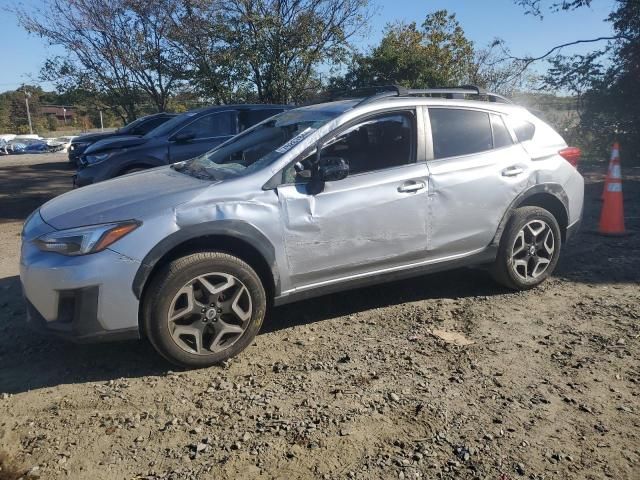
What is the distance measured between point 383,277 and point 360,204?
0.62 m

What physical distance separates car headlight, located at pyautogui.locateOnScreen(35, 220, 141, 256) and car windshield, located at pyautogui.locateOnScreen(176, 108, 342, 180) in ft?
2.66

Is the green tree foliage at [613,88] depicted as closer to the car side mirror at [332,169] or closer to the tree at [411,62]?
the tree at [411,62]

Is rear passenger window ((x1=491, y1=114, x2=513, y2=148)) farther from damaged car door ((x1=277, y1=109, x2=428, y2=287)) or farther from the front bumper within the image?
the front bumper

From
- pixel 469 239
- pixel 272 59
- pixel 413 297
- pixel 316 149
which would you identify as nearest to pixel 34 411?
pixel 316 149

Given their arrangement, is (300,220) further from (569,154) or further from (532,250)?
Answer: (569,154)

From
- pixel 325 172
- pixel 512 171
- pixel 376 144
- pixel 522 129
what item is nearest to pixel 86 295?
pixel 325 172

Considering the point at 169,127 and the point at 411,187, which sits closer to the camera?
the point at 411,187

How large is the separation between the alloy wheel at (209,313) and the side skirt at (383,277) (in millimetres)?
317

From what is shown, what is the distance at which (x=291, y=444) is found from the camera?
2883 millimetres

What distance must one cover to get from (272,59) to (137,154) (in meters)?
9.76

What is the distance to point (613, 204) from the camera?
675cm

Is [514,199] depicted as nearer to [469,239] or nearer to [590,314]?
[469,239]

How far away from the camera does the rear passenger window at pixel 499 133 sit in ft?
15.9

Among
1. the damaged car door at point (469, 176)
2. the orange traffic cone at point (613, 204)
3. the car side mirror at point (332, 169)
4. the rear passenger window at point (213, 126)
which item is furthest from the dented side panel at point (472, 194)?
the rear passenger window at point (213, 126)
